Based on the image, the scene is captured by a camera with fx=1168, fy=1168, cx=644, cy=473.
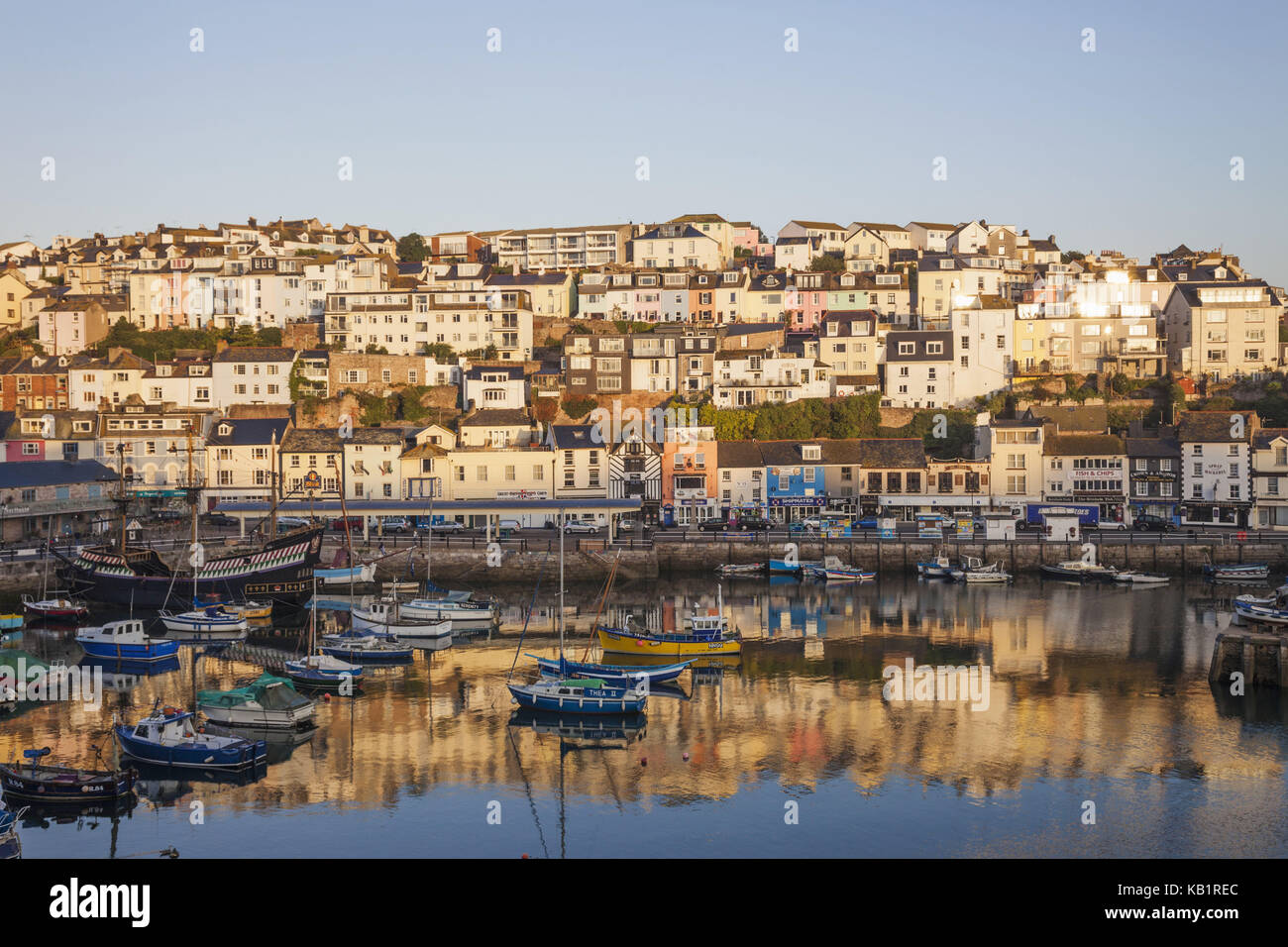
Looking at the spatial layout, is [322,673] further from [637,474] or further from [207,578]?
[637,474]

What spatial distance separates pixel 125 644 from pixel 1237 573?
122 ft

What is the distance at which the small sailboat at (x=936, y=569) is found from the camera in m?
43.6

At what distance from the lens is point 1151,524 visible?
49.4 meters

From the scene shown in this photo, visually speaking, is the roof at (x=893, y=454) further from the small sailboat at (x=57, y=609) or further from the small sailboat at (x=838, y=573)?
the small sailboat at (x=57, y=609)

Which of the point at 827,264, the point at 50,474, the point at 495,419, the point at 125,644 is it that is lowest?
the point at 125,644

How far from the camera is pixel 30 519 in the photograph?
4819 cm

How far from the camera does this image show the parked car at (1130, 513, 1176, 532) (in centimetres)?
4853

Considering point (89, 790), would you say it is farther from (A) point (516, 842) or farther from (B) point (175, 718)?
(A) point (516, 842)

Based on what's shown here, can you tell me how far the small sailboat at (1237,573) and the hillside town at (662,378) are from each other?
18.5 ft

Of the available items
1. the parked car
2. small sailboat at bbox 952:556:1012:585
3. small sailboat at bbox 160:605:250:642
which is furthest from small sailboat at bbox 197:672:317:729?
the parked car

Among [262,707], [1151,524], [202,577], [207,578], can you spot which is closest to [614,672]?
[262,707]

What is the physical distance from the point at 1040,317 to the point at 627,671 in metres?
45.6

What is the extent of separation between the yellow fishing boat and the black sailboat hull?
13742 mm
